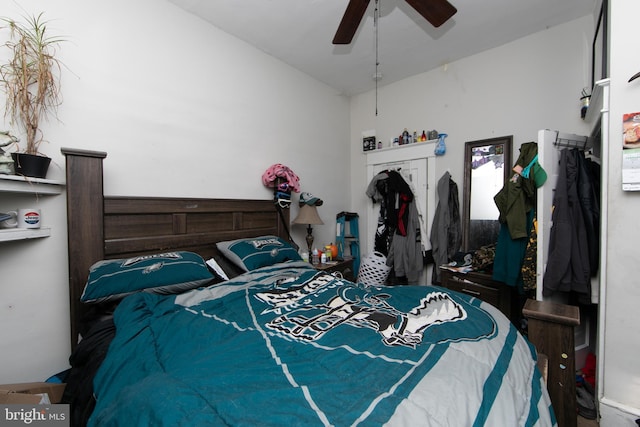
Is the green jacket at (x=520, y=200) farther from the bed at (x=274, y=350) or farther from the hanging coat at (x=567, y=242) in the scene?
the bed at (x=274, y=350)

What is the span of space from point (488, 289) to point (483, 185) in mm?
1056

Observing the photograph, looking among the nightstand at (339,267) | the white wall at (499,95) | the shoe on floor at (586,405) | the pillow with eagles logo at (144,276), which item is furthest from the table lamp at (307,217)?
the shoe on floor at (586,405)

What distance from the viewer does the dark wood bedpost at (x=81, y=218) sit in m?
1.59

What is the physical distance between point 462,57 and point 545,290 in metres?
2.47

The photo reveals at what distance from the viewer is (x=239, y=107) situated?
2604 millimetres

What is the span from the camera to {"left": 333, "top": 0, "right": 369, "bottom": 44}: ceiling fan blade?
1.62 m

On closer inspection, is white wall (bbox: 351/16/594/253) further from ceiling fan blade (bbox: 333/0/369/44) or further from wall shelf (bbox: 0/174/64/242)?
wall shelf (bbox: 0/174/64/242)

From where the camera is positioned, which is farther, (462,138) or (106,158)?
(462,138)

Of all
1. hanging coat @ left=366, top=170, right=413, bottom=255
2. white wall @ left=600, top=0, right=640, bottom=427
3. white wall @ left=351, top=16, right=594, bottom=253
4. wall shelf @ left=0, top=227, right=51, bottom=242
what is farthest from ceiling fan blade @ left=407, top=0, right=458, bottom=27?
wall shelf @ left=0, top=227, right=51, bottom=242

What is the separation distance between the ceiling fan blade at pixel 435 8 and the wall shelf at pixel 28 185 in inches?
90.4

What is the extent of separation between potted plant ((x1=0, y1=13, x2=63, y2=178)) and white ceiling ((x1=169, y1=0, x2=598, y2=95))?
1032mm

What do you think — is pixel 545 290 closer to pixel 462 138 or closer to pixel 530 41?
pixel 462 138

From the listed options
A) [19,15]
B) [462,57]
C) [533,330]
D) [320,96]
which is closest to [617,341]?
[533,330]

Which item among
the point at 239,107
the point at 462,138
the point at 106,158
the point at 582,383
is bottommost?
the point at 582,383
